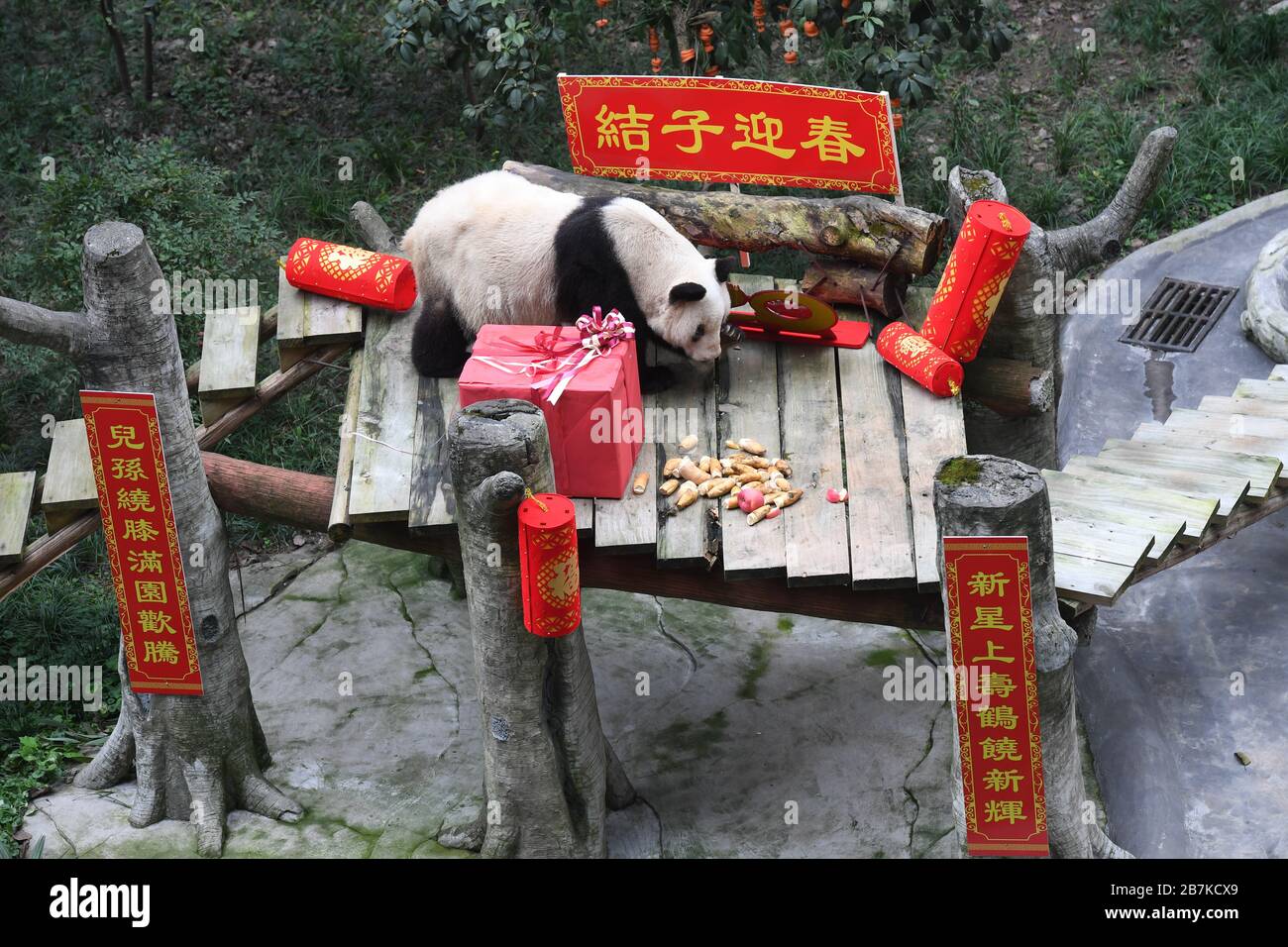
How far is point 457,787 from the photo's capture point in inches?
238

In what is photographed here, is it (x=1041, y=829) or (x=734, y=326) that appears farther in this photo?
(x=734, y=326)

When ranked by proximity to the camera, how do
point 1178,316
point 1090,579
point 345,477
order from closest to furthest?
point 1090,579 → point 345,477 → point 1178,316

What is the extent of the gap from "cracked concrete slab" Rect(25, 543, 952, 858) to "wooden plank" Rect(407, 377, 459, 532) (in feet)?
4.51

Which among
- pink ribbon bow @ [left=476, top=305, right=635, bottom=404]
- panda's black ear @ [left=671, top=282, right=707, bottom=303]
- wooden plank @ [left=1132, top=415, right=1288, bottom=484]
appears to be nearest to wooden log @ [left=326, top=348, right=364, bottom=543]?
pink ribbon bow @ [left=476, top=305, right=635, bottom=404]

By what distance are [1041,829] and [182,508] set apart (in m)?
3.21

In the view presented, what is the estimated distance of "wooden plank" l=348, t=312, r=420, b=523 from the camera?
5.24 m

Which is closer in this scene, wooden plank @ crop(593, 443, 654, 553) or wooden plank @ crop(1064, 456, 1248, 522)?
wooden plank @ crop(593, 443, 654, 553)

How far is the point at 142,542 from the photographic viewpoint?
17.2 ft

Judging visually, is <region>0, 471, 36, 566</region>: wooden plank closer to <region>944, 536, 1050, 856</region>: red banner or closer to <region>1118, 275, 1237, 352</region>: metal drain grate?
<region>944, 536, 1050, 856</region>: red banner

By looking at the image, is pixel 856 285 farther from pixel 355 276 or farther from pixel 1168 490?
pixel 355 276

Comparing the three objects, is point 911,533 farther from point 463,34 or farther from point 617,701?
point 463,34

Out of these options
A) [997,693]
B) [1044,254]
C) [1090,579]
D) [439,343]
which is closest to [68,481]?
[439,343]

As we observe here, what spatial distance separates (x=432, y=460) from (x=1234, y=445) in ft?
10.9

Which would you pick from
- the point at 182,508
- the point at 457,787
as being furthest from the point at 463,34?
the point at 457,787
